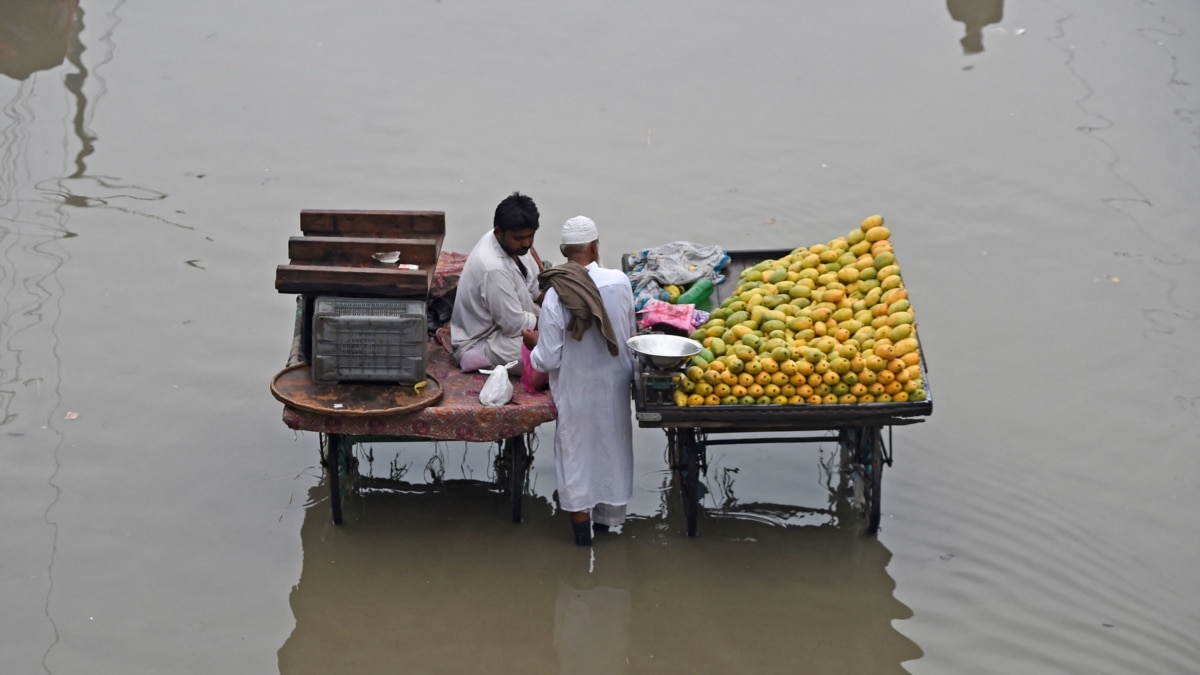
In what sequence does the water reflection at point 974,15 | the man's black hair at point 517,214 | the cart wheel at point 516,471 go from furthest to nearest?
the water reflection at point 974,15, the cart wheel at point 516,471, the man's black hair at point 517,214

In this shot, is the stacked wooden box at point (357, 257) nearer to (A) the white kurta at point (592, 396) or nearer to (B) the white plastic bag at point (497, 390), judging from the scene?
(B) the white plastic bag at point (497, 390)

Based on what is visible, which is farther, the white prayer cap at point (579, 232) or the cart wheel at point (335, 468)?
the cart wheel at point (335, 468)

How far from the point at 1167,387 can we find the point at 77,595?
5.62 metres

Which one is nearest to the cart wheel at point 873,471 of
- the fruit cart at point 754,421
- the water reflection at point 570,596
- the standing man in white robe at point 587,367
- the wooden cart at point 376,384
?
the fruit cart at point 754,421

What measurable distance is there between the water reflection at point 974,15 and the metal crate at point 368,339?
7.20m

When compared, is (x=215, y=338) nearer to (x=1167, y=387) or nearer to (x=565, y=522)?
(x=565, y=522)

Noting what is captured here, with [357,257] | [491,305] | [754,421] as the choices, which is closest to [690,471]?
[754,421]

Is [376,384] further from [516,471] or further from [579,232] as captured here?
[579,232]

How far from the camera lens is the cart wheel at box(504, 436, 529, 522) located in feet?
18.0

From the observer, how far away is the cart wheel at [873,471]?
5410mm

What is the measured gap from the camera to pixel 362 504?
19.4 feet

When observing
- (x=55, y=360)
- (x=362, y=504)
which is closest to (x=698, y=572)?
(x=362, y=504)

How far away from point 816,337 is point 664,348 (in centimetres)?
76

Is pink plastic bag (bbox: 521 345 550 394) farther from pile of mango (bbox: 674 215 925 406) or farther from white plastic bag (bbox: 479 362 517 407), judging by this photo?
pile of mango (bbox: 674 215 925 406)
